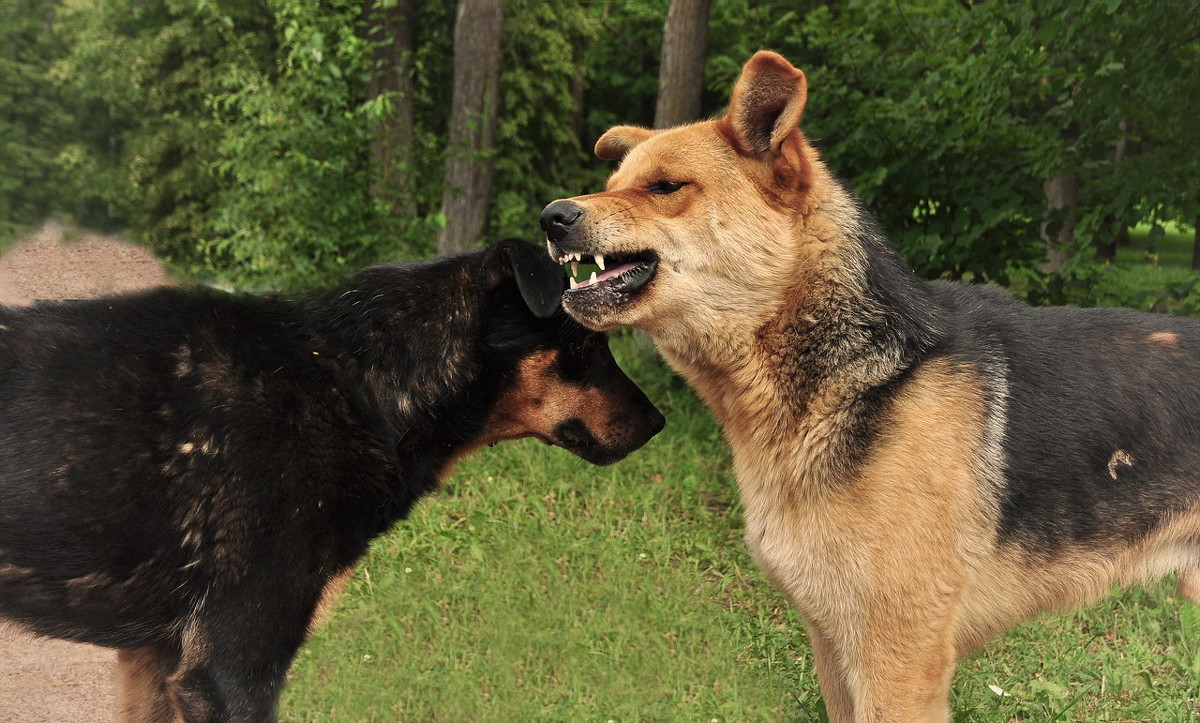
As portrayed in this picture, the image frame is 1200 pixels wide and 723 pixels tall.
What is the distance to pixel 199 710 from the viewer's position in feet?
11.2

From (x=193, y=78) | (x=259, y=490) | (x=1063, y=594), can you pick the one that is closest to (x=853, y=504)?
(x=1063, y=594)

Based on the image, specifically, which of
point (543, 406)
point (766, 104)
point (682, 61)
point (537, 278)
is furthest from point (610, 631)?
point (682, 61)

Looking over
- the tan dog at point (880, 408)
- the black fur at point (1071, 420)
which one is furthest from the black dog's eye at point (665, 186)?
the black fur at point (1071, 420)

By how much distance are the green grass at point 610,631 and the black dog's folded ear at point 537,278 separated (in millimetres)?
2304

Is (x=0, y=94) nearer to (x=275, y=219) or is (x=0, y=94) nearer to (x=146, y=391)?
(x=275, y=219)

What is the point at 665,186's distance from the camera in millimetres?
3818

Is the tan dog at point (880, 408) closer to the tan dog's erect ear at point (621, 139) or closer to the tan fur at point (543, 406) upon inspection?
the tan fur at point (543, 406)

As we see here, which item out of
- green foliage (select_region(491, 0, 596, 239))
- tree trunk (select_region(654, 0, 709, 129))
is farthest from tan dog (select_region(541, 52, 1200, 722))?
green foliage (select_region(491, 0, 596, 239))

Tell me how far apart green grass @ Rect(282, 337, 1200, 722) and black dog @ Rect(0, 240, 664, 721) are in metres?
1.58

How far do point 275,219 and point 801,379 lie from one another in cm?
648

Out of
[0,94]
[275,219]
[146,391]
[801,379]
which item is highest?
[801,379]

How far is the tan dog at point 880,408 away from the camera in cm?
346

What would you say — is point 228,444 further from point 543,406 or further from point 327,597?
point 543,406

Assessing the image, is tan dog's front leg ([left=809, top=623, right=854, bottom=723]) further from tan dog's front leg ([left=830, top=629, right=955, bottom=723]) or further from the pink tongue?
the pink tongue
